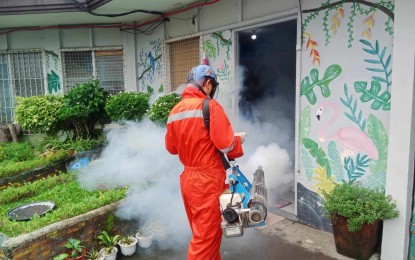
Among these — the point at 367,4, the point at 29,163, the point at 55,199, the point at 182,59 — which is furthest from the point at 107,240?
the point at 182,59

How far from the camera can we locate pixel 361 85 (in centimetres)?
416

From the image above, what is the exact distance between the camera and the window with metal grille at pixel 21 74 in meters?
9.69

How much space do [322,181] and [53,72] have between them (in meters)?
8.33

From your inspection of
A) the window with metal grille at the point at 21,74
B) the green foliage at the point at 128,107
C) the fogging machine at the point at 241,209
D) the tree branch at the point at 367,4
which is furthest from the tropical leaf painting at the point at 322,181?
the window with metal grille at the point at 21,74

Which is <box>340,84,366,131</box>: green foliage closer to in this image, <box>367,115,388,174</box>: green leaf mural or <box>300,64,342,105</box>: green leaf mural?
<box>367,115,388,174</box>: green leaf mural

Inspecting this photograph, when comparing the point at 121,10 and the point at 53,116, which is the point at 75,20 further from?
the point at 53,116

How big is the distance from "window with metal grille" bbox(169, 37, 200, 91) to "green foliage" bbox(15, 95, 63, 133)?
3186 millimetres

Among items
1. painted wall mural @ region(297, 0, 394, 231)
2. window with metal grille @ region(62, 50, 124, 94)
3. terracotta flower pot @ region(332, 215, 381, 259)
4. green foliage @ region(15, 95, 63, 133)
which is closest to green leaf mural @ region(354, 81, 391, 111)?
painted wall mural @ region(297, 0, 394, 231)

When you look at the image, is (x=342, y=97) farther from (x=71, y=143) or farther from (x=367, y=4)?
(x=71, y=143)

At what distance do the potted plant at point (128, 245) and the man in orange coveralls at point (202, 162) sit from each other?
1.32 meters

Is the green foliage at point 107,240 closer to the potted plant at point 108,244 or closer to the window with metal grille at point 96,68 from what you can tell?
the potted plant at point 108,244

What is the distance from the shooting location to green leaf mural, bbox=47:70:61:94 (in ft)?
31.3

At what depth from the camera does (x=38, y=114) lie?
8.12 m

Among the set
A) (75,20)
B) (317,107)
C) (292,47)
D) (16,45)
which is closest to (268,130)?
(292,47)
